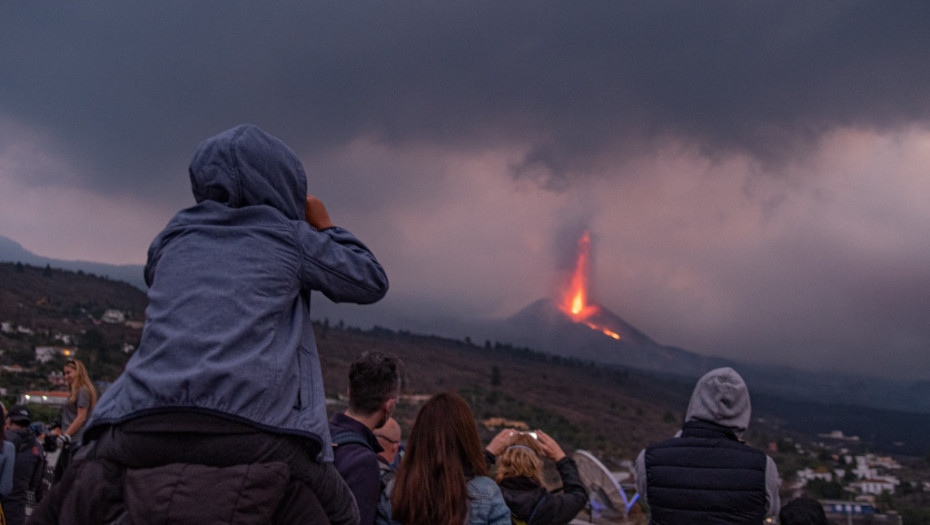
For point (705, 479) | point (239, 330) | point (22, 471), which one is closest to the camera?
point (239, 330)

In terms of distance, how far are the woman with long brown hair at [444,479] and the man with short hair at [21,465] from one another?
4224 mm

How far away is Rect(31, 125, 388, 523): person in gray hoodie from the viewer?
179 centimetres

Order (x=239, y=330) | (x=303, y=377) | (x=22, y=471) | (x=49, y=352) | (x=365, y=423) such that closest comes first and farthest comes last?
(x=239, y=330), (x=303, y=377), (x=365, y=423), (x=22, y=471), (x=49, y=352)

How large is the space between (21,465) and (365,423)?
14.9 feet

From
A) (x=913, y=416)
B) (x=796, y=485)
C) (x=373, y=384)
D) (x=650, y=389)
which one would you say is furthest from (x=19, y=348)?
(x=913, y=416)

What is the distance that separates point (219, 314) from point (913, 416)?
99.1 m

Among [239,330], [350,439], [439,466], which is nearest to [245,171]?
[239,330]

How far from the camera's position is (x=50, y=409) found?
20797 millimetres

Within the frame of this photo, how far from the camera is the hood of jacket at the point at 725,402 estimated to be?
384cm

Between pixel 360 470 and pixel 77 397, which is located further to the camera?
pixel 77 397

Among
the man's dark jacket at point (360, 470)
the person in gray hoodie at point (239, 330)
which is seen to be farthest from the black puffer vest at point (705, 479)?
the person in gray hoodie at point (239, 330)

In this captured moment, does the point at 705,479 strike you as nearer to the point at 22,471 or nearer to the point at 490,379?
the point at 22,471

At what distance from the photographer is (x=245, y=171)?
207 cm

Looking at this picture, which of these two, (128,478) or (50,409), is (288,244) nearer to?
(128,478)
